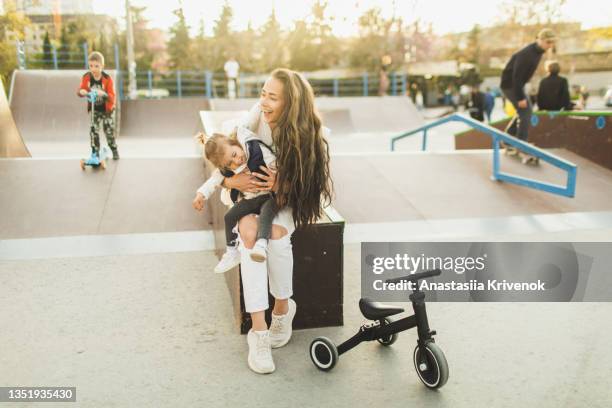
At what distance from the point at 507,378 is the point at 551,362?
342 mm

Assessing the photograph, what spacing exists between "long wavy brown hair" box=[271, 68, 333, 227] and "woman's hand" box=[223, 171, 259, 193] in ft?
0.44

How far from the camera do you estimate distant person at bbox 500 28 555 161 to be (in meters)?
7.23

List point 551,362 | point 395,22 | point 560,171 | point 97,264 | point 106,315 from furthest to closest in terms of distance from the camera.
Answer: point 395,22
point 560,171
point 97,264
point 106,315
point 551,362

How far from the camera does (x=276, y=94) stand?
9.23 ft

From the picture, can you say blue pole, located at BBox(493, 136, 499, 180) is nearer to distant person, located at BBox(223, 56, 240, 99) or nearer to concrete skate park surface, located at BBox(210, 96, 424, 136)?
concrete skate park surface, located at BBox(210, 96, 424, 136)


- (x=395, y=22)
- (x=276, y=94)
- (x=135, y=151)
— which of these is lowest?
(x=135, y=151)

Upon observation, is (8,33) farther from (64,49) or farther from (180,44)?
(180,44)

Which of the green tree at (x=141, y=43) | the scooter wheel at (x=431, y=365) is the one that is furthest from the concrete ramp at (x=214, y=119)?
the green tree at (x=141, y=43)

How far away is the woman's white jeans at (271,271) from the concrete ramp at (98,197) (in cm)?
277

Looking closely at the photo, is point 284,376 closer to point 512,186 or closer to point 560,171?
point 512,186

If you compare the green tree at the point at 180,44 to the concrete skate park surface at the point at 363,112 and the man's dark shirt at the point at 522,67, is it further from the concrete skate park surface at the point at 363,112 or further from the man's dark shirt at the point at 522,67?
the man's dark shirt at the point at 522,67

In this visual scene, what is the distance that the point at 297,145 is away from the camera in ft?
9.09

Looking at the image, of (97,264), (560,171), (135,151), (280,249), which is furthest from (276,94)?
(135,151)

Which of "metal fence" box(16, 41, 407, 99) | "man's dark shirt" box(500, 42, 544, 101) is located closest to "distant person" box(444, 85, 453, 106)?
"metal fence" box(16, 41, 407, 99)
